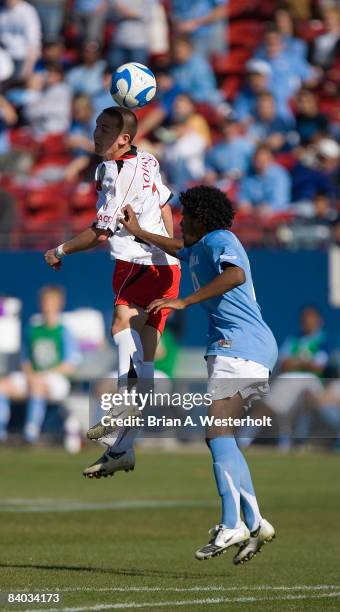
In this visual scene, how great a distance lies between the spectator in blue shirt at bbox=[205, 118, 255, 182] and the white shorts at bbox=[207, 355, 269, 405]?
13.6m

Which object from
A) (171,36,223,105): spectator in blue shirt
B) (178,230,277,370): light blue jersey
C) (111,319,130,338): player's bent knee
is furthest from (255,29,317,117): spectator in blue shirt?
(178,230,277,370): light blue jersey

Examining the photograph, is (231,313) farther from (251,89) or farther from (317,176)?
(251,89)

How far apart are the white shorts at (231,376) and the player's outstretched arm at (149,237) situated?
84 cm

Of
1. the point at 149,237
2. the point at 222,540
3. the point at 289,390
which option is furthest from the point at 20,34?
the point at 222,540

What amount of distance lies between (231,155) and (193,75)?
122 inches

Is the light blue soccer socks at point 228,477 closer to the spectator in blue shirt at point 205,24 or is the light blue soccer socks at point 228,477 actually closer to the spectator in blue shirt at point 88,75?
the spectator in blue shirt at point 88,75

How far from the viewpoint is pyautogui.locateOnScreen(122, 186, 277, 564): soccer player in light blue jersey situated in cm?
869

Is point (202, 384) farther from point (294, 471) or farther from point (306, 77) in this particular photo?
point (306, 77)

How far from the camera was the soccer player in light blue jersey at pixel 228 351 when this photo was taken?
8.69 metres

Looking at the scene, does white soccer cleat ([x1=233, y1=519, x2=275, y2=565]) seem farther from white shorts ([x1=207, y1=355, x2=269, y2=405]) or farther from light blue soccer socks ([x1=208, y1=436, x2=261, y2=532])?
white shorts ([x1=207, y1=355, x2=269, y2=405])

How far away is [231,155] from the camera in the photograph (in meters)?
22.3

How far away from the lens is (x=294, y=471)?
17.5 m

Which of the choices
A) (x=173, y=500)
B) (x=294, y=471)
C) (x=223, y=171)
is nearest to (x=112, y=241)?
(x=173, y=500)

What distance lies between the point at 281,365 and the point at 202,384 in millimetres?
1408
